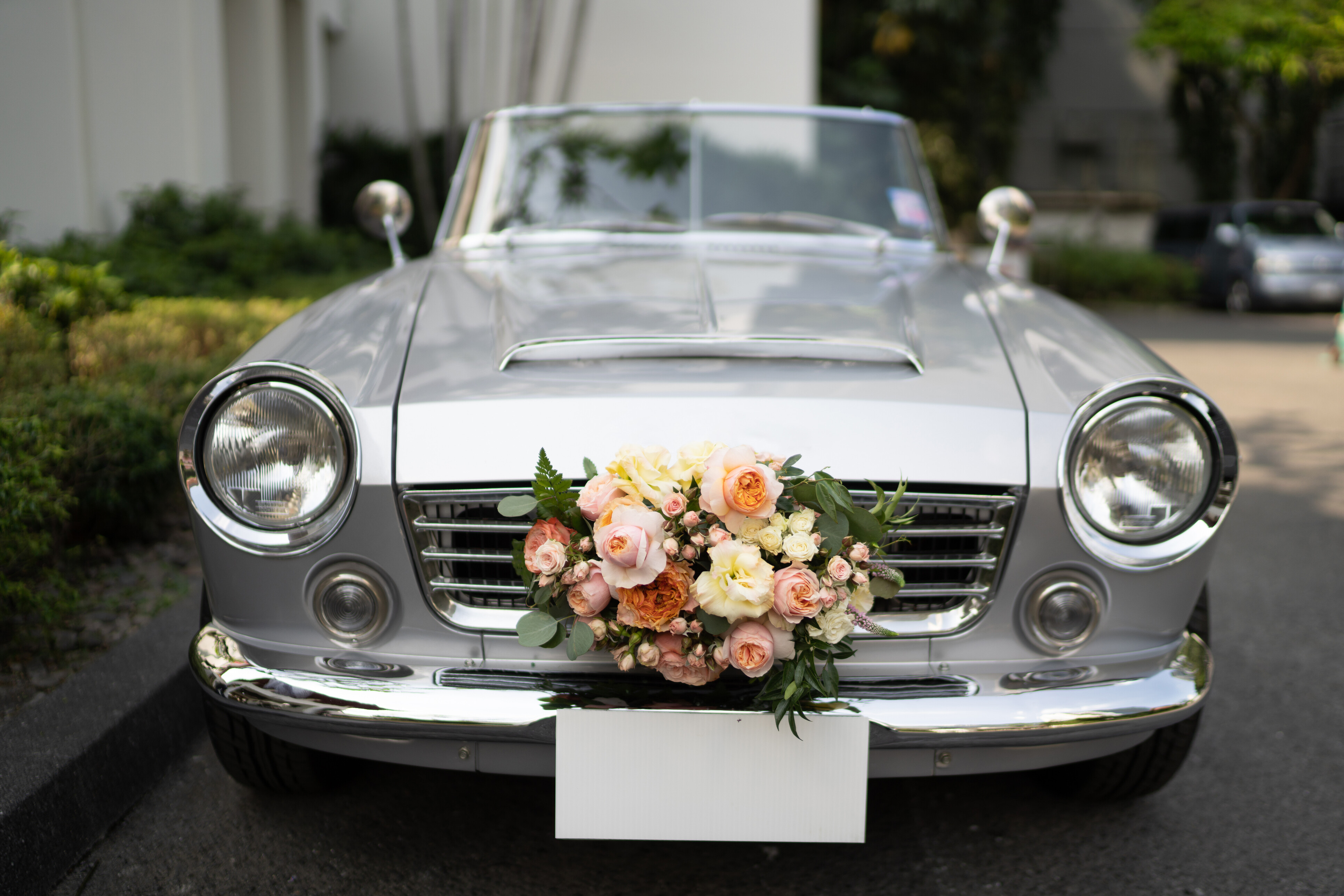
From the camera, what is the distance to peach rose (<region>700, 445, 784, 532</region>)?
162 centimetres

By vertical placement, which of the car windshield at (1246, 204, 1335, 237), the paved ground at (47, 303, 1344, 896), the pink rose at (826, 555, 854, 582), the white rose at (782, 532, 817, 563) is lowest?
the car windshield at (1246, 204, 1335, 237)

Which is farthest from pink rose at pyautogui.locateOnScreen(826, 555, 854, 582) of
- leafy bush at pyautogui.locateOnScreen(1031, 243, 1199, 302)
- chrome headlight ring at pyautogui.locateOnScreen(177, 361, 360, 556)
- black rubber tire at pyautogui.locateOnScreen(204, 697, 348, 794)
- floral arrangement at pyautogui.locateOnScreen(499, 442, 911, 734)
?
leafy bush at pyautogui.locateOnScreen(1031, 243, 1199, 302)

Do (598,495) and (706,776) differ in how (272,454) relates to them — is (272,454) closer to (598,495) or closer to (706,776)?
(598,495)

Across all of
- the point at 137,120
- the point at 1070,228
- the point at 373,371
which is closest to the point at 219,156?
the point at 137,120

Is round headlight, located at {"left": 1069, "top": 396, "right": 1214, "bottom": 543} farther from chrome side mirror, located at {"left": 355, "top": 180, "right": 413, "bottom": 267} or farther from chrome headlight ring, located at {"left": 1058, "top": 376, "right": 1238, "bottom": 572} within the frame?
chrome side mirror, located at {"left": 355, "top": 180, "right": 413, "bottom": 267}

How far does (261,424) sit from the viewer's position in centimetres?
184

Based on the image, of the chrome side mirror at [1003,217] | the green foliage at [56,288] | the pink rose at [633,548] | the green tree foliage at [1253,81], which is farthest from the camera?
the green tree foliage at [1253,81]

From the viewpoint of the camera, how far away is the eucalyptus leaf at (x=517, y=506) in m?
1.68

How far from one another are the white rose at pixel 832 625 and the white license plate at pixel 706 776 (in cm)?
12

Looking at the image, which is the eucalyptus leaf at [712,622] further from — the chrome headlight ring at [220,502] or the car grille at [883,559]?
the chrome headlight ring at [220,502]

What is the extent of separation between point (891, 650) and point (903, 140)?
1.98 metres

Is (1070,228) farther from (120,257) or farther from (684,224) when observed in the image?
(684,224)

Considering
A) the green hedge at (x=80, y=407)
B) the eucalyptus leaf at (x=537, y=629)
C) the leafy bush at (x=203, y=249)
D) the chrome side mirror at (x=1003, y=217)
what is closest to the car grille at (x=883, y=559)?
the eucalyptus leaf at (x=537, y=629)

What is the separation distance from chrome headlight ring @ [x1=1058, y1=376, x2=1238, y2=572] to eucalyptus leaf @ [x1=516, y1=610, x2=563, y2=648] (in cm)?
84
